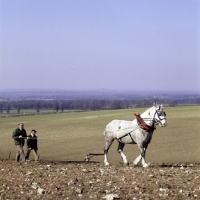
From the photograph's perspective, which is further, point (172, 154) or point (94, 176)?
point (172, 154)

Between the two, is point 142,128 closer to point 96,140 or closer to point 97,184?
point 97,184

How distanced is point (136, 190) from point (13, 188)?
9.65 feet

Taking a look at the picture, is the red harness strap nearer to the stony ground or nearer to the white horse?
the white horse

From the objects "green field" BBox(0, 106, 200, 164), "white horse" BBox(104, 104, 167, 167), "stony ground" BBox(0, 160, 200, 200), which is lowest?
"green field" BBox(0, 106, 200, 164)

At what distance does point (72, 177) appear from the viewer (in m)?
13.3

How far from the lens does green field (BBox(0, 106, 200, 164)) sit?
36.3 metres

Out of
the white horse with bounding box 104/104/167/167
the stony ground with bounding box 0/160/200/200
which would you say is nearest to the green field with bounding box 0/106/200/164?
the white horse with bounding box 104/104/167/167

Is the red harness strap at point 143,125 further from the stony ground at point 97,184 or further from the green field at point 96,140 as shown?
the green field at point 96,140

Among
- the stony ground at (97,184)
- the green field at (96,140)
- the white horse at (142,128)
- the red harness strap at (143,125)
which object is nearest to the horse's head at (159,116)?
the white horse at (142,128)

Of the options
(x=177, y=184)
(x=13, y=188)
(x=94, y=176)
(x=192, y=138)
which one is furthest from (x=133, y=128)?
(x=192, y=138)

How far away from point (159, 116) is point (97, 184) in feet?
17.1

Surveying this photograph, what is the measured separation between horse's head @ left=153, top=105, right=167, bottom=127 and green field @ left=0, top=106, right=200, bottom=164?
1498cm

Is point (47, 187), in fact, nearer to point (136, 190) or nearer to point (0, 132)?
point (136, 190)

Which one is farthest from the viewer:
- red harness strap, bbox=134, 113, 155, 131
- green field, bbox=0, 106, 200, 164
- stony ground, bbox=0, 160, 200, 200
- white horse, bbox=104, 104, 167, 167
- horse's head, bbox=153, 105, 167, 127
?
green field, bbox=0, 106, 200, 164
